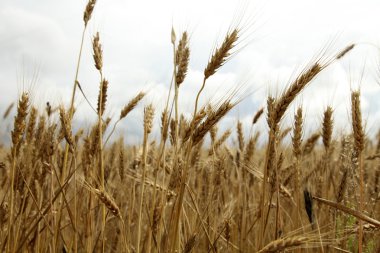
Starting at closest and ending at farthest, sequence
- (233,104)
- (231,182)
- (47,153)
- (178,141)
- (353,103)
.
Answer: (233,104), (178,141), (353,103), (47,153), (231,182)

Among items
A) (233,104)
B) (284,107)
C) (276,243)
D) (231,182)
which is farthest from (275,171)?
(231,182)

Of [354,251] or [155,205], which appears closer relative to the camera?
[155,205]

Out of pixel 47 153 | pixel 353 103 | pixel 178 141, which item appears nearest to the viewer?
pixel 178 141

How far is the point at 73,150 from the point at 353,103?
1.33 meters

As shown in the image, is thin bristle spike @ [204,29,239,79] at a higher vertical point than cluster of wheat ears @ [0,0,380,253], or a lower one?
higher

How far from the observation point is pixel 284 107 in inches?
67.5

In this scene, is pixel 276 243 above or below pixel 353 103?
below

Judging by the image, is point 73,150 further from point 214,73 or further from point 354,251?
point 354,251

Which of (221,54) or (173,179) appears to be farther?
(173,179)

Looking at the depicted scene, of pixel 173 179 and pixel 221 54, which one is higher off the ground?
pixel 221 54

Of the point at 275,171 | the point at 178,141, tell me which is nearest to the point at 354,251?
the point at 275,171

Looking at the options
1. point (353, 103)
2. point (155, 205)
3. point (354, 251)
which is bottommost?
point (354, 251)

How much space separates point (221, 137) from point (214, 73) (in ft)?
5.60

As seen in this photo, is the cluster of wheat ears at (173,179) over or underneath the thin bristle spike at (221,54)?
underneath
